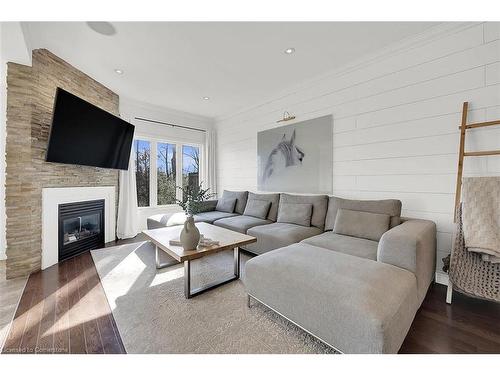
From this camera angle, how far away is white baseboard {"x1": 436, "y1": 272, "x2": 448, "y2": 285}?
210 cm

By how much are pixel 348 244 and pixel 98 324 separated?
2158mm

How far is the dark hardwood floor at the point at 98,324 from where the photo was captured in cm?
132

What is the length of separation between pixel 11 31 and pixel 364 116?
3.57 metres

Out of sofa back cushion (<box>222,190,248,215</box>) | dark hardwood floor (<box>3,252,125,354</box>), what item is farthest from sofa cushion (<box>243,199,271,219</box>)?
dark hardwood floor (<box>3,252,125,354</box>)

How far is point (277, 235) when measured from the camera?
2.52 meters

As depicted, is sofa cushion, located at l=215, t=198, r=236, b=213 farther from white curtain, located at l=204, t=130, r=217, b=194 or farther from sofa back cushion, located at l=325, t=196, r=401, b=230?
sofa back cushion, located at l=325, t=196, r=401, b=230

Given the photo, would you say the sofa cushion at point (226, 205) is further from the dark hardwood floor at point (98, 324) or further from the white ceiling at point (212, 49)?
the dark hardwood floor at point (98, 324)

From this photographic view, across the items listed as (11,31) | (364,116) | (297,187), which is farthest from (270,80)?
(11,31)

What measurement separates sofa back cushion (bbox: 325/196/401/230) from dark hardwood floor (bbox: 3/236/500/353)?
0.76 meters

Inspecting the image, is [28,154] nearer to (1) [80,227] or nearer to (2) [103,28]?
(1) [80,227]

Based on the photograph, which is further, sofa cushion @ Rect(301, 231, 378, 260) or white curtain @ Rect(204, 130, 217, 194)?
white curtain @ Rect(204, 130, 217, 194)

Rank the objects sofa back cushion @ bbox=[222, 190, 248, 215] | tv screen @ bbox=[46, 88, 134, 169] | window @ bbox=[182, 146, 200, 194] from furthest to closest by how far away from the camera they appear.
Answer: window @ bbox=[182, 146, 200, 194] → sofa back cushion @ bbox=[222, 190, 248, 215] → tv screen @ bbox=[46, 88, 134, 169]

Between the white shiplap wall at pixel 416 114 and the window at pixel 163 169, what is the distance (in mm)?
3054
